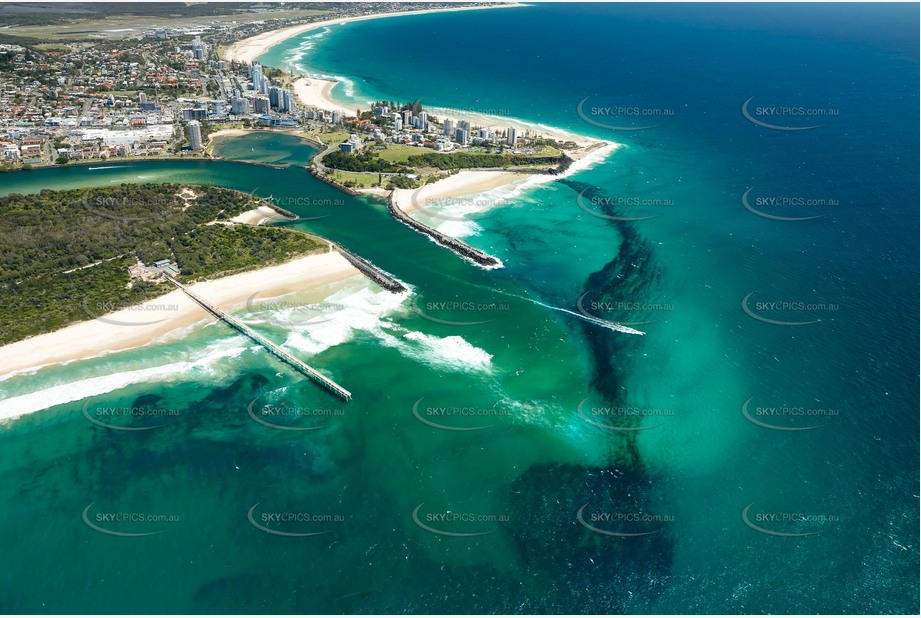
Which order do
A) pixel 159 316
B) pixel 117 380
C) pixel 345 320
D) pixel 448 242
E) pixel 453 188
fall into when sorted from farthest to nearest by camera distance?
1. pixel 453 188
2. pixel 448 242
3. pixel 345 320
4. pixel 159 316
5. pixel 117 380

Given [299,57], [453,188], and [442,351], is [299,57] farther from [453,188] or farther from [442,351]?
[442,351]

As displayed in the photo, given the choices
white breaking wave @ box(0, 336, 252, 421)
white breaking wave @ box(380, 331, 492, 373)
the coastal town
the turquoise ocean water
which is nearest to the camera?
the turquoise ocean water

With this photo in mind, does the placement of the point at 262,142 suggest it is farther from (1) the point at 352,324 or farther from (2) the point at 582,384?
(2) the point at 582,384

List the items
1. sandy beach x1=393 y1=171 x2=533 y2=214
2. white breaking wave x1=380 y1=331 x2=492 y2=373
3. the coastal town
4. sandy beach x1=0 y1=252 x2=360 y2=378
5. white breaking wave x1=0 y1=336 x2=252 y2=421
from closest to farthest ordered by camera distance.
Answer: white breaking wave x1=0 y1=336 x2=252 y2=421 < sandy beach x1=0 y1=252 x2=360 y2=378 < white breaking wave x1=380 y1=331 x2=492 y2=373 < sandy beach x1=393 y1=171 x2=533 y2=214 < the coastal town

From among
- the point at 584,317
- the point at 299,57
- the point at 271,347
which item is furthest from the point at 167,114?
the point at 584,317

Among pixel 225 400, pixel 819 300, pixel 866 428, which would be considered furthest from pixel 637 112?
pixel 225 400

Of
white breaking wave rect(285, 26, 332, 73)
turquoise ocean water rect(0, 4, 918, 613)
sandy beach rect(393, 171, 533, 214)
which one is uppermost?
white breaking wave rect(285, 26, 332, 73)

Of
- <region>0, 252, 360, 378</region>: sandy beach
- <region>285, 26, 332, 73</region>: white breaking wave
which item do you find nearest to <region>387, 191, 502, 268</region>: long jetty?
<region>0, 252, 360, 378</region>: sandy beach

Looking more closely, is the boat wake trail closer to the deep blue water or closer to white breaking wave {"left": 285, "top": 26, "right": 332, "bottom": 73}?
the deep blue water
